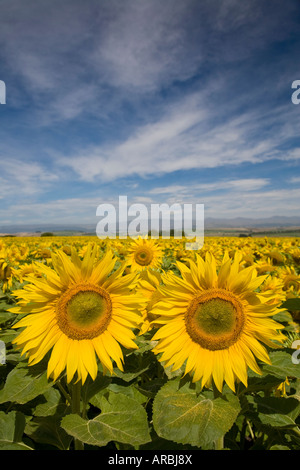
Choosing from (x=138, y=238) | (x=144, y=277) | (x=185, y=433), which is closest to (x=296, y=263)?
(x=138, y=238)

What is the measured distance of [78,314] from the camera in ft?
6.68

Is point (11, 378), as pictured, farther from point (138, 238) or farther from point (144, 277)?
point (138, 238)

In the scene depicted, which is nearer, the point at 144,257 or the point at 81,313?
the point at 81,313

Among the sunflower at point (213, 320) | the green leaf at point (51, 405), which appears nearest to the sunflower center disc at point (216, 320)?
the sunflower at point (213, 320)

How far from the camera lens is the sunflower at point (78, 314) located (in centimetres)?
200

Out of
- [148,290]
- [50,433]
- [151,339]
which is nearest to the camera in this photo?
[151,339]

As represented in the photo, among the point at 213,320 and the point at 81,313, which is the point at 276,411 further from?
the point at 81,313

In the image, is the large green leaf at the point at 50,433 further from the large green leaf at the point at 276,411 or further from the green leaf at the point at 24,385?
the large green leaf at the point at 276,411

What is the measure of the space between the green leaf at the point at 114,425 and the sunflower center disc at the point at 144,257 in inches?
207

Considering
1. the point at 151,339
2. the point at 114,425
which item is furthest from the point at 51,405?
the point at 151,339

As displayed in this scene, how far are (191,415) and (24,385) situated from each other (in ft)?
3.52

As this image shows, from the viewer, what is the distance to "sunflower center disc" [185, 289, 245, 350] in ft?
6.61

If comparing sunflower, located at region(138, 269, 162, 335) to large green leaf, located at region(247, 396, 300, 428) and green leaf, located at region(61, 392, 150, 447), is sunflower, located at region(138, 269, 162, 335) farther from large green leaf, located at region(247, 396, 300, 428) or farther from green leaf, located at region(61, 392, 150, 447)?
large green leaf, located at region(247, 396, 300, 428)

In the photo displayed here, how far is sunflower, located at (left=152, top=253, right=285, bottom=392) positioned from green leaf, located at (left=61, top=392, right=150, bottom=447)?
14.9 inches
